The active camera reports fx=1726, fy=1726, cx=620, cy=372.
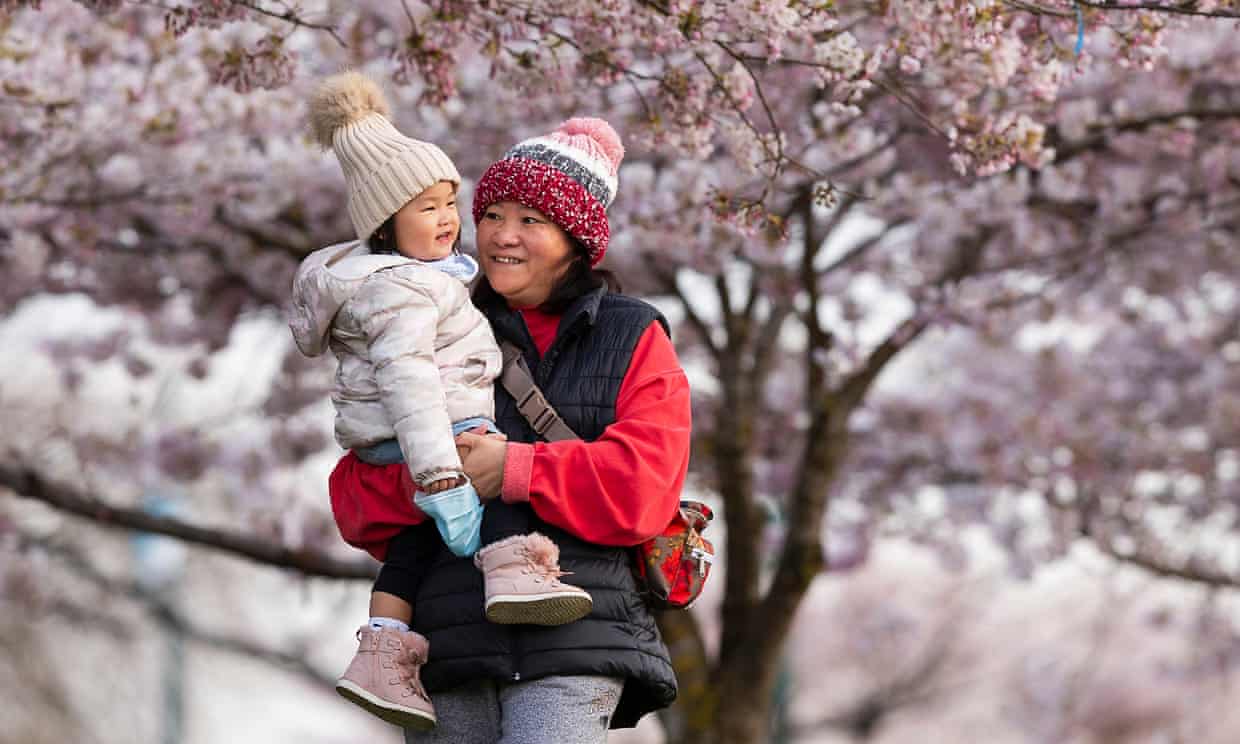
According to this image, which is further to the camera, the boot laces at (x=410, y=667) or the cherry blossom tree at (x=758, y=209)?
the cherry blossom tree at (x=758, y=209)

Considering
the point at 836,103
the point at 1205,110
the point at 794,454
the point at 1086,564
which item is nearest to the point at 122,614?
the point at 794,454

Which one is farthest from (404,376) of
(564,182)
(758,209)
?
(758,209)

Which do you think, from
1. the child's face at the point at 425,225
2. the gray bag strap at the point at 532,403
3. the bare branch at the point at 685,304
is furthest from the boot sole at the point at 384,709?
the bare branch at the point at 685,304

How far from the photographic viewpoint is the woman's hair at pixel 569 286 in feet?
9.49

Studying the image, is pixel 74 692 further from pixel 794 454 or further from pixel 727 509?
pixel 727 509

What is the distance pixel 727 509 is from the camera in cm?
731

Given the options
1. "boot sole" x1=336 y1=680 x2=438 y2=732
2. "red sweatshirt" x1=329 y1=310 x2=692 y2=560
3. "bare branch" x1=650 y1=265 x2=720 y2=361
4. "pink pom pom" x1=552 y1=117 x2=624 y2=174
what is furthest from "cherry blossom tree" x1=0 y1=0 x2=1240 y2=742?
"boot sole" x1=336 y1=680 x2=438 y2=732

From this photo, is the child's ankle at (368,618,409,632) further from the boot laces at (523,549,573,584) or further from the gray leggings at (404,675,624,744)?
the boot laces at (523,549,573,584)

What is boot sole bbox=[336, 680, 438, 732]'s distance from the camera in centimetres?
265

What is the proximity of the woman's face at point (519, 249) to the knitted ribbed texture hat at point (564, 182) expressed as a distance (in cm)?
2

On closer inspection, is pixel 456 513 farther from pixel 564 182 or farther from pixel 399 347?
pixel 564 182

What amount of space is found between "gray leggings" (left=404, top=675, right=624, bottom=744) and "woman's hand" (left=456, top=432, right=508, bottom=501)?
1.04 ft

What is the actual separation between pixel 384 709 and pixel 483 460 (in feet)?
1.35

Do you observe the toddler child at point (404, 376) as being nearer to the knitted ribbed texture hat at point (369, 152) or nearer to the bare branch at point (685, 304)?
the knitted ribbed texture hat at point (369, 152)
